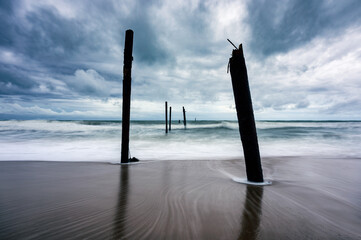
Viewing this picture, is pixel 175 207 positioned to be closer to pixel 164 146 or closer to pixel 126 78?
pixel 126 78

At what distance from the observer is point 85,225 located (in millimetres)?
1668

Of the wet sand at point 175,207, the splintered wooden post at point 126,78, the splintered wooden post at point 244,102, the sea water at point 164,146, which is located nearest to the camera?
the wet sand at point 175,207

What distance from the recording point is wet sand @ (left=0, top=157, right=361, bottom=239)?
5.22 feet

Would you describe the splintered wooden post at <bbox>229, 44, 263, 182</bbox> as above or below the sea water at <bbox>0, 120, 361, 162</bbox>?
above

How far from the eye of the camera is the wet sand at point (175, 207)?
1.59 meters

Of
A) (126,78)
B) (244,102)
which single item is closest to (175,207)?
(244,102)

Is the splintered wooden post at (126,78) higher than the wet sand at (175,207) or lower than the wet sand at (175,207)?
higher

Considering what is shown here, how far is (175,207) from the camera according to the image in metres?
2.16

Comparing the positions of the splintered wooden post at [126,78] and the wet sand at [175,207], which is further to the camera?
the splintered wooden post at [126,78]

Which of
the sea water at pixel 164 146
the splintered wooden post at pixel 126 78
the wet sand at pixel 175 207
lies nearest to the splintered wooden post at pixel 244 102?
the wet sand at pixel 175 207

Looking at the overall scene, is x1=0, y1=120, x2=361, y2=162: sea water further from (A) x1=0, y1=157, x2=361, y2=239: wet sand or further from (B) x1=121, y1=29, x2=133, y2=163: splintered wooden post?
(A) x1=0, y1=157, x2=361, y2=239: wet sand

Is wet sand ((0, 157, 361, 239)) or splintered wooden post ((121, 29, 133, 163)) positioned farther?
splintered wooden post ((121, 29, 133, 163))

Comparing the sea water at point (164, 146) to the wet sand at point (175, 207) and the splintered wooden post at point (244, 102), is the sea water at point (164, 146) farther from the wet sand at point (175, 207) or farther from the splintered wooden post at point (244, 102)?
the splintered wooden post at point (244, 102)

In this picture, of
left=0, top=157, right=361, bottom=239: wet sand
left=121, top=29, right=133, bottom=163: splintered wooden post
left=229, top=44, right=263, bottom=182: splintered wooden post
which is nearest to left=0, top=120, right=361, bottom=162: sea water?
left=121, top=29, right=133, bottom=163: splintered wooden post
